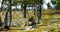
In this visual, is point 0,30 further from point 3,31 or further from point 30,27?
point 30,27

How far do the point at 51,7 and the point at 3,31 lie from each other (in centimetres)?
5498

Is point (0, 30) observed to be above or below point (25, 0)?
below

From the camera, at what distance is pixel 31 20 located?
1423 cm

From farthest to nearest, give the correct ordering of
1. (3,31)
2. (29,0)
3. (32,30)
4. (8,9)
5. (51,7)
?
(51,7) < (29,0) < (8,9) < (3,31) < (32,30)


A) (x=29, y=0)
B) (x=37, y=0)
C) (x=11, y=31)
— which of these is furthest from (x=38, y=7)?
(x=11, y=31)

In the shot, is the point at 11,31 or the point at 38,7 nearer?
the point at 11,31

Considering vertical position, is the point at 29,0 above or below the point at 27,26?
above

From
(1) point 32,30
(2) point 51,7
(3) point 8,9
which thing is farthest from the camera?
(2) point 51,7

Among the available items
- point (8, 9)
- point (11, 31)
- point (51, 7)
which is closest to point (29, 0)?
point (8, 9)

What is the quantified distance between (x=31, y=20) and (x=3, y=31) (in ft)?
8.76

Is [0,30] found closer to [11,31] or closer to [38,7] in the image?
[11,31]

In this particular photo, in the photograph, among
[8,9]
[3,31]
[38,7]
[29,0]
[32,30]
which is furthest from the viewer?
[29,0]

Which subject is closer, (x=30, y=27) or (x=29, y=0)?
(x=30, y=27)

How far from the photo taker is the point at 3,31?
15180mm
